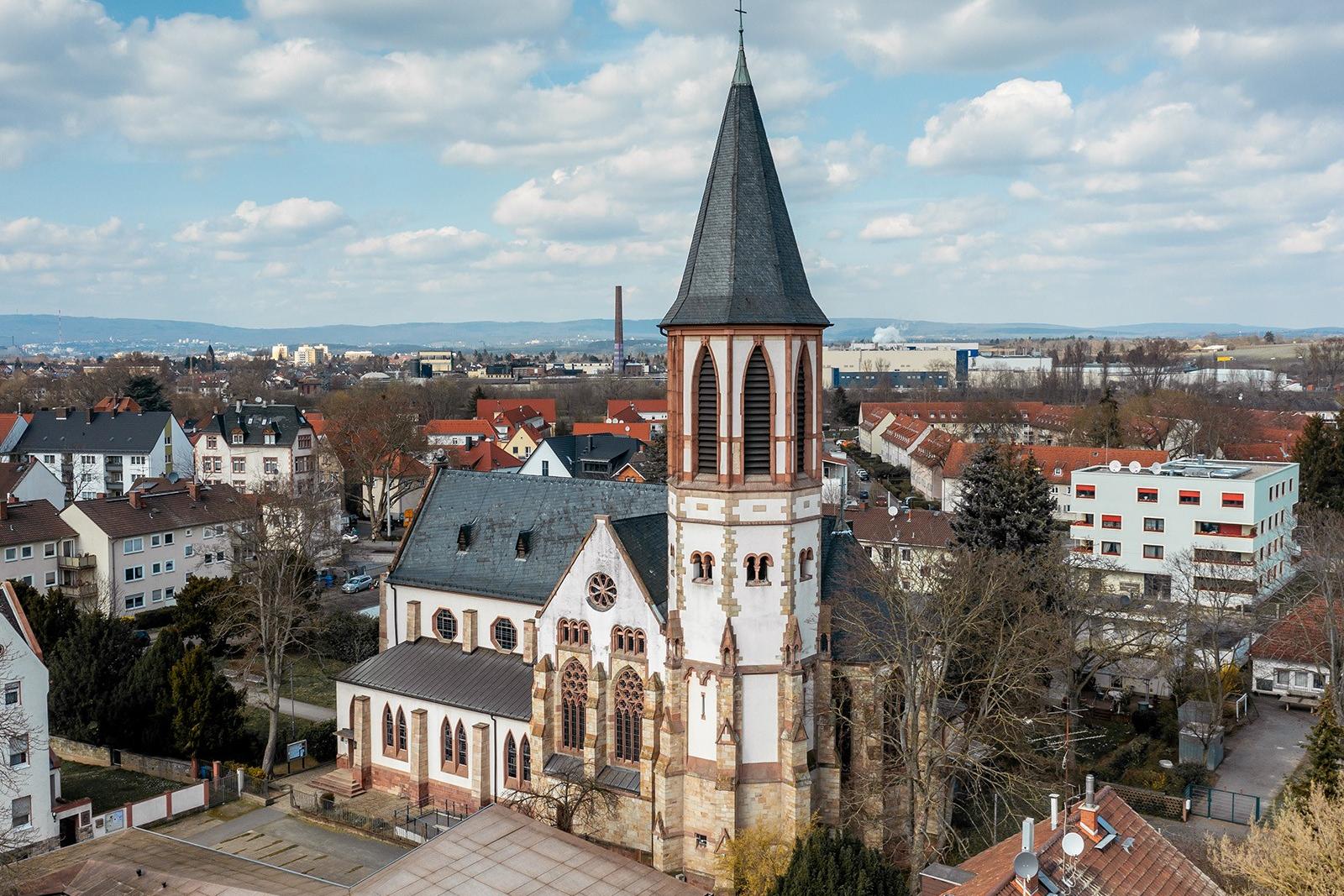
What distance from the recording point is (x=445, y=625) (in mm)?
42094

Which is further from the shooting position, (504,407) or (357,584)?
(504,407)

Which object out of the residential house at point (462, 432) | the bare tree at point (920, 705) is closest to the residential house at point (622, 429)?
the residential house at point (462, 432)

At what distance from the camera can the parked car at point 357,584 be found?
71250 mm

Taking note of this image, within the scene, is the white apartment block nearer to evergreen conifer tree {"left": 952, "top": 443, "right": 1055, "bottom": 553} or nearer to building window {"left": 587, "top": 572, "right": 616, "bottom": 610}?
evergreen conifer tree {"left": 952, "top": 443, "right": 1055, "bottom": 553}

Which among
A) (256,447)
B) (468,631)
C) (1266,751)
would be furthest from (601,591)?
(256,447)

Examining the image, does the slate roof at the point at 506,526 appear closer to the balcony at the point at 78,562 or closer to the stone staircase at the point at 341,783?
the stone staircase at the point at 341,783

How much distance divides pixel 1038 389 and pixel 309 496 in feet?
514

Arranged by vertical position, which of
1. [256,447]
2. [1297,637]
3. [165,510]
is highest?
[256,447]

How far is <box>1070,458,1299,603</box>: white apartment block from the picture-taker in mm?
63312

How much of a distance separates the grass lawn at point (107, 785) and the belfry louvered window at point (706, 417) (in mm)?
26293

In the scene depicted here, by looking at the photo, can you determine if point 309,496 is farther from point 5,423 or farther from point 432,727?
point 5,423

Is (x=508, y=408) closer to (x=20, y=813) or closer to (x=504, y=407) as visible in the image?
(x=504, y=407)

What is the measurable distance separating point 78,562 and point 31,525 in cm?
328

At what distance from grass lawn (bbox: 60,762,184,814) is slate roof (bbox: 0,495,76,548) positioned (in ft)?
69.8
